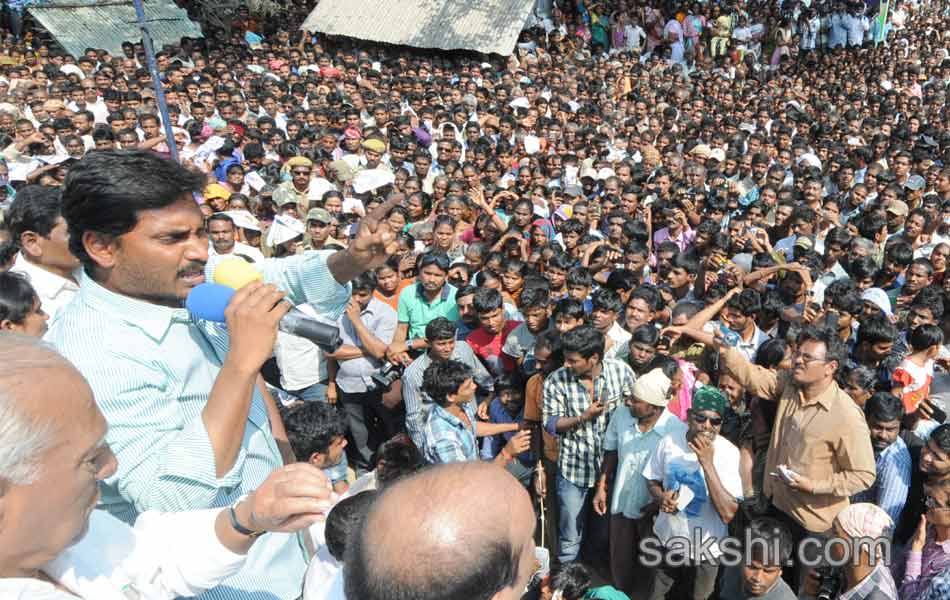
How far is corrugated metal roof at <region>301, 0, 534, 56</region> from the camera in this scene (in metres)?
13.5

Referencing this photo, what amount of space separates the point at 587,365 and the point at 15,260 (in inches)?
115

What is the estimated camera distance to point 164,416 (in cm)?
138

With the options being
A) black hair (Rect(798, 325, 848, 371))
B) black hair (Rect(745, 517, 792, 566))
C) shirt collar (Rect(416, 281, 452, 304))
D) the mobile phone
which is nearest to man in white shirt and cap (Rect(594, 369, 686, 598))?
black hair (Rect(745, 517, 792, 566))

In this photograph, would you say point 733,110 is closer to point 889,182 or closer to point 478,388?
point 889,182

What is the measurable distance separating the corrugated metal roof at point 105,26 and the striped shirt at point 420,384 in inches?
457

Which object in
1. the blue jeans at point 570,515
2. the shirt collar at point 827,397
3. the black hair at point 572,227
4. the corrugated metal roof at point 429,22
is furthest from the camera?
the corrugated metal roof at point 429,22

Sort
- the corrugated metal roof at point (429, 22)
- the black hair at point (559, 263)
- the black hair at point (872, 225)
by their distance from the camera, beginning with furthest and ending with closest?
the corrugated metal roof at point (429, 22)
the black hair at point (872, 225)
the black hair at point (559, 263)

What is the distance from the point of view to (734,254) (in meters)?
5.48

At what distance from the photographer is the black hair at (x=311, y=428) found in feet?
9.41

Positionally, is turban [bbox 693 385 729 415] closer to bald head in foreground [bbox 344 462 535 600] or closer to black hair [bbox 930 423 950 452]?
black hair [bbox 930 423 950 452]

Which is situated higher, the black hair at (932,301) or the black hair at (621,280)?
the black hair at (932,301)

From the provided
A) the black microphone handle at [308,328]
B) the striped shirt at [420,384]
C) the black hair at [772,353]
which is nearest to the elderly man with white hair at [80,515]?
the black microphone handle at [308,328]

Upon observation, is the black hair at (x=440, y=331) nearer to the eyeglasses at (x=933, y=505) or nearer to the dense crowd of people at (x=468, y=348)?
the dense crowd of people at (x=468, y=348)

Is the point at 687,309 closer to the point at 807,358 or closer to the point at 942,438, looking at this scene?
the point at 807,358
